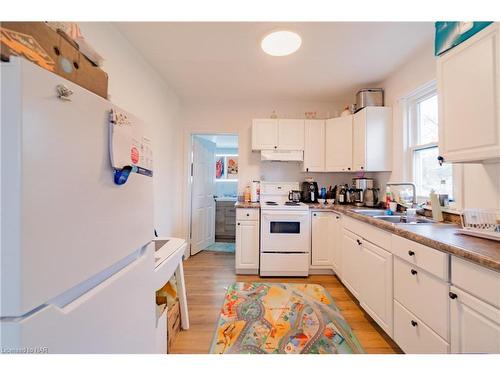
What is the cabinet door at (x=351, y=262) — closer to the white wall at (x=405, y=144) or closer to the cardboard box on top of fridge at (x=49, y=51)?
the white wall at (x=405, y=144)

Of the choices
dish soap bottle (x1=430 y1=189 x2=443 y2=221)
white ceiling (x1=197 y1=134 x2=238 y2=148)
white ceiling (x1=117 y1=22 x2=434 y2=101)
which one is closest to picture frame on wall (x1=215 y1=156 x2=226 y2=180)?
white ceiling (x1=197 y1=134 x2=238 y2=148)

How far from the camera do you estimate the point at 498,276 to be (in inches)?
32.1

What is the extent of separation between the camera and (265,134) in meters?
3.00

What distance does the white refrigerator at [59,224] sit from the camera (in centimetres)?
41

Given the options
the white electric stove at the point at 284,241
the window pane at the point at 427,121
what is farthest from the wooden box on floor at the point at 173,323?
the window pane at the point at 427,121

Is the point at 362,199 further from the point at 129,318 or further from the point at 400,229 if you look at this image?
the point at 129,318

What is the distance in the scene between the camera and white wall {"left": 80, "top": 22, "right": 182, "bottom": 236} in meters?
1.62

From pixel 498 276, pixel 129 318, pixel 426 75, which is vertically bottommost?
pixel 129 318

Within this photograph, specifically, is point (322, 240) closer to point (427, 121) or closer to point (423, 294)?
point (423, 294)

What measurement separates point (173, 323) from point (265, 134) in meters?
2.49

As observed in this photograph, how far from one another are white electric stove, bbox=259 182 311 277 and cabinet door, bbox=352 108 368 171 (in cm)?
91

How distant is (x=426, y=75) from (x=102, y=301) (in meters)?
2.94
